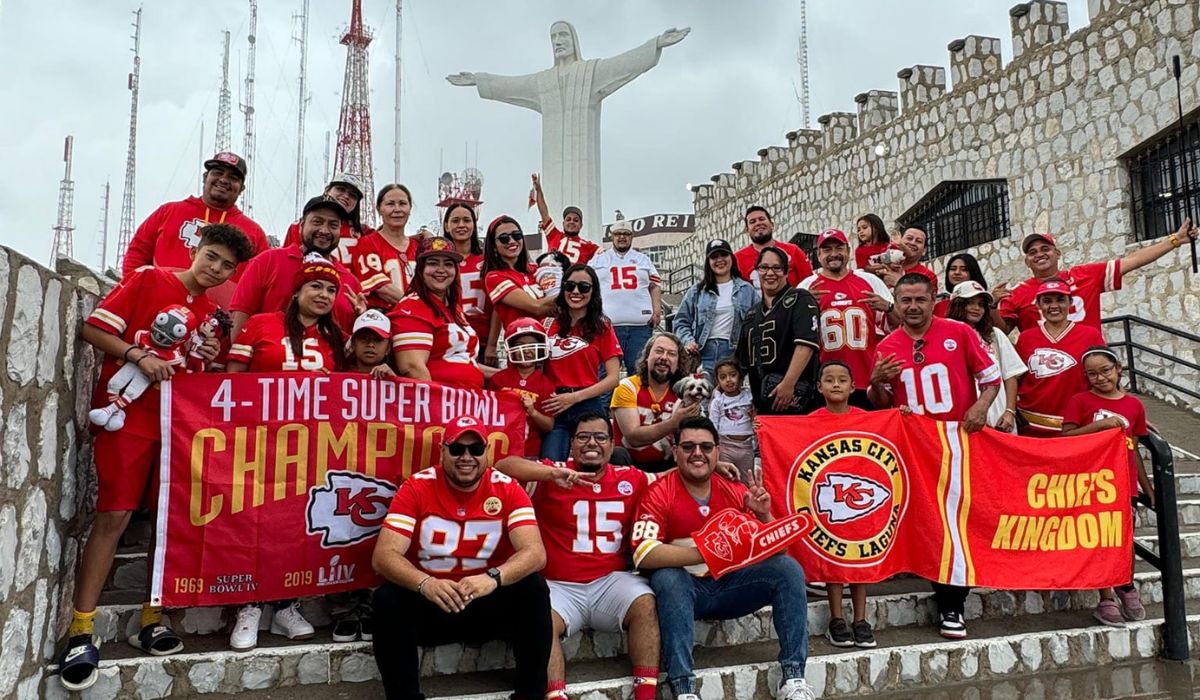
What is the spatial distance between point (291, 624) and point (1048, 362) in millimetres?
4831

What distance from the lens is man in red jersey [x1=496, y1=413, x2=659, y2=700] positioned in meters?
3.78

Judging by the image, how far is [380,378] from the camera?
4195 millimetres

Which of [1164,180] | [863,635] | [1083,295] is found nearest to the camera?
[863,635]

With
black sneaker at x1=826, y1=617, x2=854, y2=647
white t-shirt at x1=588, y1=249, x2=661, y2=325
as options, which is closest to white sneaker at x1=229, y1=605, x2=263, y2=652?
black sneaker at x1=826, y1=617, x2=854, y2=647

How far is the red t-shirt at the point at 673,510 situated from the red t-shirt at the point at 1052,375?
235cm

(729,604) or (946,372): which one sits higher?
(946,372)

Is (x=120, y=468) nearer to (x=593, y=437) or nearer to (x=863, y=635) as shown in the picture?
(x=593, y=437)

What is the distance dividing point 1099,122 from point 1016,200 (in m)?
1.50

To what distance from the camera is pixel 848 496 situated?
4508 mm

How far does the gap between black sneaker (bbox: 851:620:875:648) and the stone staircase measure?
0.08m

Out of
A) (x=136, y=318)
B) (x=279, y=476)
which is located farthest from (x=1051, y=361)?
(x=136, y=318)

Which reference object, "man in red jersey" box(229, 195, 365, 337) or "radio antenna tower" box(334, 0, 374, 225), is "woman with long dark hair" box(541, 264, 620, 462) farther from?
"radio antenna tower" box(334, 0, 374, 225)

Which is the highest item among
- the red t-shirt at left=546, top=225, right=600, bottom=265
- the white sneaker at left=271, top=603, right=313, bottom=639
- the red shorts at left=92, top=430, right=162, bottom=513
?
the red t-shirt at left=546, top=225, right=600, bottom=265

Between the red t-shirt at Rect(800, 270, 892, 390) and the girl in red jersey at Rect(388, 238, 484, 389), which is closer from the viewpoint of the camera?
the girl in red jersey at Rect(388, 238, 484, 389)
